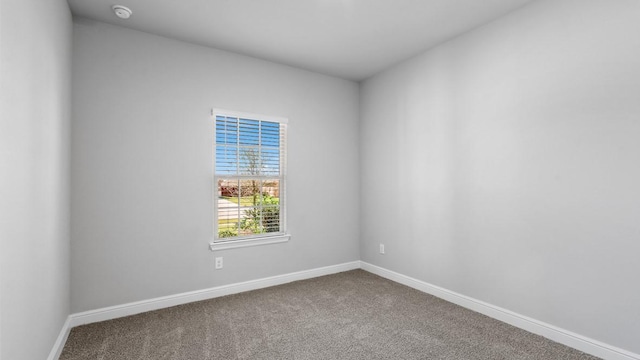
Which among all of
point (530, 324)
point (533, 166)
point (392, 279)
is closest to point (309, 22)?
point (533, 166)

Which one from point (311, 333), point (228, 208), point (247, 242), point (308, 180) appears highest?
point (308, 180)

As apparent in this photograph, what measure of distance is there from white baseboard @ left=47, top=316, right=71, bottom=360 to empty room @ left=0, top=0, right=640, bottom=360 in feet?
0.07

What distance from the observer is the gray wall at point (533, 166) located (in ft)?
6.82

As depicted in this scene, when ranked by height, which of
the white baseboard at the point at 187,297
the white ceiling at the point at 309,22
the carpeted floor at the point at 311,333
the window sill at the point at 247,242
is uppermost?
the white ceiling at the point at 309,22

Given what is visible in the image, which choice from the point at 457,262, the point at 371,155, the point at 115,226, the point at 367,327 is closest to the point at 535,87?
the point at 457,262

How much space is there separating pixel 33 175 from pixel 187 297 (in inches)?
74.9

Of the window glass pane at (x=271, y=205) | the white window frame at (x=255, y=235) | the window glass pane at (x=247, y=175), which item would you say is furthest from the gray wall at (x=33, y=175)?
the window glass pane at (x=271, y=205)

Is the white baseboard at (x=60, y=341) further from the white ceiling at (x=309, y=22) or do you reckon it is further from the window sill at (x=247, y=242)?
the white ceiling at (x=309, y=22)

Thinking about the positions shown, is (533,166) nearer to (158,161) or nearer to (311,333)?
(311,333)

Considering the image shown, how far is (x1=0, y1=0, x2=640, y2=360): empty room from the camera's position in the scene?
2.04 metres

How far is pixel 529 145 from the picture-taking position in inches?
100

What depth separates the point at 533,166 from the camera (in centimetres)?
252

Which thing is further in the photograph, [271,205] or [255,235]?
[271,205]

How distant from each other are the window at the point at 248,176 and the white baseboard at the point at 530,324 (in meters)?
1.84
